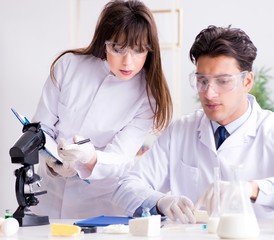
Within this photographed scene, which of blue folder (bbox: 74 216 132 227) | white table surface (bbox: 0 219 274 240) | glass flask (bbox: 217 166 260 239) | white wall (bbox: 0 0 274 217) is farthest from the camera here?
white wall (bbox: 0 0 274 217)

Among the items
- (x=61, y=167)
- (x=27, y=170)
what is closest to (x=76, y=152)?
(x=61, y=167)

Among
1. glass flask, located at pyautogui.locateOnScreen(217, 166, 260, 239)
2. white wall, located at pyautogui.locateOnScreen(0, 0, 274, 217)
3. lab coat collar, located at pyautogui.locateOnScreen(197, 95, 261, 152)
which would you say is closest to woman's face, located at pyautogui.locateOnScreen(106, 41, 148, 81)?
lab coat collar, located at pyautogui.locateOnScreen(197, 95, 261, 152)

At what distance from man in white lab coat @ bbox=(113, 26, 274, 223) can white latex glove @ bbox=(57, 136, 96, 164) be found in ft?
0.55

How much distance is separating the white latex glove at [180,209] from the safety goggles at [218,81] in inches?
18.0

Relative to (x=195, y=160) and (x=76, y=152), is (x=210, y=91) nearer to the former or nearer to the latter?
(x=195, y=160)

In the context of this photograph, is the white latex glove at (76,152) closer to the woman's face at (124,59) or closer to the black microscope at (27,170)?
the black microscope at (27,170)

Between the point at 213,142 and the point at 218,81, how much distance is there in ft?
0.84

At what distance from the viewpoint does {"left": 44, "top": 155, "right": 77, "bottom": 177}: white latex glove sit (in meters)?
2.67

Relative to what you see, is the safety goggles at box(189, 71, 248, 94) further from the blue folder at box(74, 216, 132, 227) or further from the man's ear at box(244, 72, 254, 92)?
the blue folder at box(74, 216, 132, 227)

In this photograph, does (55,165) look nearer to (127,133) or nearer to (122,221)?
(127,133)

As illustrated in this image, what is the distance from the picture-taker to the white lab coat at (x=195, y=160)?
2.58 metres

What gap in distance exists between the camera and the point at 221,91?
2545mm

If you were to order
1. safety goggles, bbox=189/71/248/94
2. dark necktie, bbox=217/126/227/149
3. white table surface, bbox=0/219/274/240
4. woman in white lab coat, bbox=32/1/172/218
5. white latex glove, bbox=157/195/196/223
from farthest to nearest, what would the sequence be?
woman in white lab coat, bbox=32/1/172/218 → dark necktie, bbox=217/126/227/149 → safety goggles, bbox=189/71/248/94 → white latex glove, bbox=157/195/196/223 → white table surface, bbox=0/219/274/240

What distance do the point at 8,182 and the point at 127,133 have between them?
2.08 m
